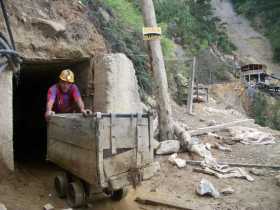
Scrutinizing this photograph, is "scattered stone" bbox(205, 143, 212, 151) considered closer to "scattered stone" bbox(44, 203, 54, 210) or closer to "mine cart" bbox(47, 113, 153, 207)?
"mine cart" bbox(47, 113, 153, 207)

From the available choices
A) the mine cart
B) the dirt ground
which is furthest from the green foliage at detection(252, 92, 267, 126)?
the mine cart

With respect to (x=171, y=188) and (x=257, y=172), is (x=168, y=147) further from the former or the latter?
(x=257, y=172)

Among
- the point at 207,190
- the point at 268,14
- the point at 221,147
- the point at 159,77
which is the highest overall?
the point at 268,14

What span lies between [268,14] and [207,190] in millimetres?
31320

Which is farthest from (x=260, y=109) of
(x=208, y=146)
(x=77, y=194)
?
(x=77, y=194)

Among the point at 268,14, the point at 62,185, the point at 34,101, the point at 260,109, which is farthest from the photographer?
the point at 268,14

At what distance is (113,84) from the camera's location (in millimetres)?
7320

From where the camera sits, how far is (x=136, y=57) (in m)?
11.1

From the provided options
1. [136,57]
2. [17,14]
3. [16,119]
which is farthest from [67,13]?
[16,119]

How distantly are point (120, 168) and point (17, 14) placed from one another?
3975 mm

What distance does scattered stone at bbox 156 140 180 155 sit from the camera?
7797 millimetres

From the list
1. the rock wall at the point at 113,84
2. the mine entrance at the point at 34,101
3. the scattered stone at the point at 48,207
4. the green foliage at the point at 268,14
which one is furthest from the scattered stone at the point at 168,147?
the green foliage at the point at 268,14

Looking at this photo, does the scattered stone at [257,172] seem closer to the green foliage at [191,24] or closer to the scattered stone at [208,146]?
the scattered stone at [208,146]

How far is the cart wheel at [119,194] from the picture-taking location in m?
5.64
